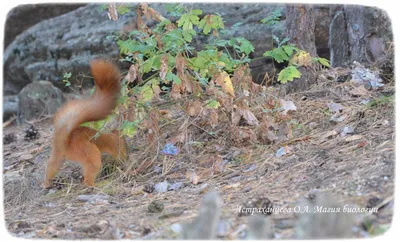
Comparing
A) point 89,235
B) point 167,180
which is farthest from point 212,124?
point 89,235

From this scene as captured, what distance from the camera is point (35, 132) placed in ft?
16.3

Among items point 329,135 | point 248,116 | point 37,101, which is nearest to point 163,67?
point 248,116

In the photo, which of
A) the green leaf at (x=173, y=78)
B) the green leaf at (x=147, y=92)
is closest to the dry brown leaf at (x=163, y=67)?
the green leaf at (x=173, y=78)

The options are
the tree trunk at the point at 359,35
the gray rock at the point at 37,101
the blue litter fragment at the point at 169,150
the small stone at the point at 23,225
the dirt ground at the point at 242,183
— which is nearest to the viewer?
the dirt ground at the point at 242,183

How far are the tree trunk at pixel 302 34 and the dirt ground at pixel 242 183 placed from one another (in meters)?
0.12

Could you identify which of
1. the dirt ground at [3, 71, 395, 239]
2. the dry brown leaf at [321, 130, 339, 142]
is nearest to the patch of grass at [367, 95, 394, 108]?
the dirt ground at [3, 71, 395, 239]

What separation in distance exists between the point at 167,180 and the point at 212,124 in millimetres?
441

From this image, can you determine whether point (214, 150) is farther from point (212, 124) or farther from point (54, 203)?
point (54, 203)

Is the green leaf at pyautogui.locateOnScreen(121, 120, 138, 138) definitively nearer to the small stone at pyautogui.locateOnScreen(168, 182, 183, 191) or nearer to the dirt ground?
the dirt ground

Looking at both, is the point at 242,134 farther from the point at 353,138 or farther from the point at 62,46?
the point at 62,46

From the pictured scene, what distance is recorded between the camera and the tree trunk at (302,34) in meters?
4.38

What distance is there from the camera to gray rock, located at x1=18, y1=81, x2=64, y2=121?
5.69 m

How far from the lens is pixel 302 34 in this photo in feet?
14.4

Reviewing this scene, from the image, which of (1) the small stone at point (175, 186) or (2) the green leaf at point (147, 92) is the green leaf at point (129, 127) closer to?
(2) the green leaf at point (147, 92)
